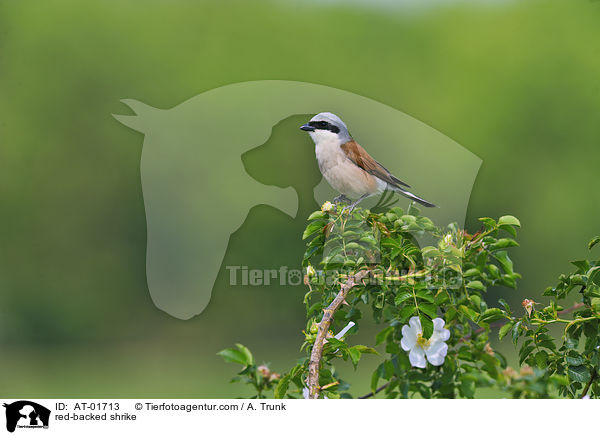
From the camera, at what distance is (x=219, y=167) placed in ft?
14.3

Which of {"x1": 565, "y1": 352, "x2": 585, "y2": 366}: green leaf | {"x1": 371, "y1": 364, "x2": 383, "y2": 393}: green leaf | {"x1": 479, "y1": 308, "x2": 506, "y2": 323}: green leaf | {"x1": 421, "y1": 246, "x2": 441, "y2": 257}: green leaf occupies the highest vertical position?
{"x1": 421, "y1": 246, "x2": 441, "y2": 257}: green leaf

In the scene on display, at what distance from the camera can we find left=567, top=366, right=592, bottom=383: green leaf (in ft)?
3.66

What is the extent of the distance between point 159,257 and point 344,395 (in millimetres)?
3507

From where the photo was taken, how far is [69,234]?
515 cm

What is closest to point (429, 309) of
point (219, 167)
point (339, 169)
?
point (339, 169)

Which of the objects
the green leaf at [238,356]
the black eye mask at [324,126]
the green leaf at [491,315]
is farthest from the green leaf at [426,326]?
the black eye mask at [324,126]

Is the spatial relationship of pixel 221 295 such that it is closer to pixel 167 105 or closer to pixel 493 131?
pixel 167 105

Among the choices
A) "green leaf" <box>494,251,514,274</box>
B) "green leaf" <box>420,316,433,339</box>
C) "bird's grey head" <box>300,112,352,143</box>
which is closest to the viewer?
"green leaf" <box>420,316,433,339</box>

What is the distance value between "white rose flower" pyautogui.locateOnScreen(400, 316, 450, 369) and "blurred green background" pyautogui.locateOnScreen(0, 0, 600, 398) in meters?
3.91

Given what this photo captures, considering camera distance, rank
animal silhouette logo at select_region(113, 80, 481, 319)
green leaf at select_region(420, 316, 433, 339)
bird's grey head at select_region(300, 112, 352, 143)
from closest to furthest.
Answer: green leaf at select_region(420, 316, 433, 339) < bird's grey head at select_region(300, 112, 352, 143) < animal silhouette logo at select_region(113, 80, 481, 319)
